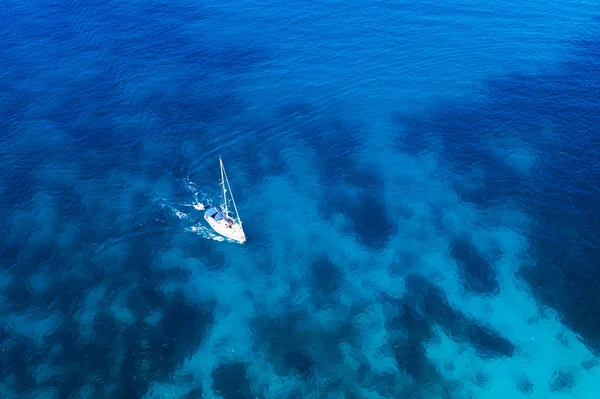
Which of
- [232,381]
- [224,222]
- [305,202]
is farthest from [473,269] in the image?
[224,222]

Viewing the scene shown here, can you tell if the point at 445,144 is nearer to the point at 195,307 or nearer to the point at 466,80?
the point at 466,80

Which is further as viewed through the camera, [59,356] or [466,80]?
[466,80]

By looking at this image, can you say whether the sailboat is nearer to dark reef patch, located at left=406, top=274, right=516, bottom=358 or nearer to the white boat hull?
the white boat hull

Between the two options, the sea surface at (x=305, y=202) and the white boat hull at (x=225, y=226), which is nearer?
the sea surface at (x=305, y=202)

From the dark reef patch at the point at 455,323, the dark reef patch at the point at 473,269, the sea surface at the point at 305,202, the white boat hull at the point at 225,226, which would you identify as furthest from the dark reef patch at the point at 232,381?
the dark reef patch at the point at 473,269

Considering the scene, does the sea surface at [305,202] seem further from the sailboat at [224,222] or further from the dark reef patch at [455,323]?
the sailboat at [224,222]

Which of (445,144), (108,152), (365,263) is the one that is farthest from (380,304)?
(108,152)
